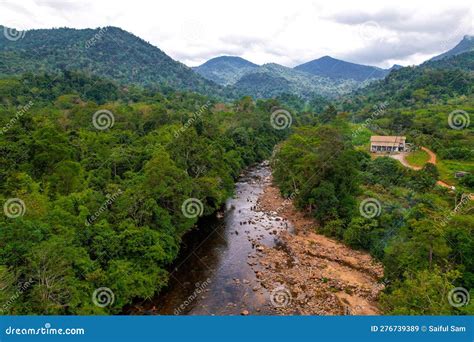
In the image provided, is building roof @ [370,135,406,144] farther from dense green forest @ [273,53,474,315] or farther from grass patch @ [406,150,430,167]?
grass patch @ [406,150,430,167]

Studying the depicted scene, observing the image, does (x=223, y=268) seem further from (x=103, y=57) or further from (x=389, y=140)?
(x=103, y=57)

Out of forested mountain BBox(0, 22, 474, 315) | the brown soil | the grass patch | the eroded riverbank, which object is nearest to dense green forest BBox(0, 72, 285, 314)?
forested mountain BBox(0, 22, 474, 315)

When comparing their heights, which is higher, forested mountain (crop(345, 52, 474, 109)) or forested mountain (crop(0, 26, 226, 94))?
forested mountain (crop(0, 26, 226, 94))

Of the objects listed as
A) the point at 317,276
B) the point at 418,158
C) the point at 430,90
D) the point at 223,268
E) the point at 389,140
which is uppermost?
the point at 430,90

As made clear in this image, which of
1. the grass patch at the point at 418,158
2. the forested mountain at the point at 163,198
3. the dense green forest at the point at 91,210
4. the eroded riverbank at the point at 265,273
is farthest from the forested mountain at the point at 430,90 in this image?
the dense green forest at the point at 91,210

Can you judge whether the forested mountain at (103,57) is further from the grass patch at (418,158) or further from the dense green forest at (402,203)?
the grass patch at (418,158)

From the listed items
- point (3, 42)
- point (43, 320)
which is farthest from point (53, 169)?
point (3, 42)

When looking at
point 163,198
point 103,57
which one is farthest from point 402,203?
point 103,57
